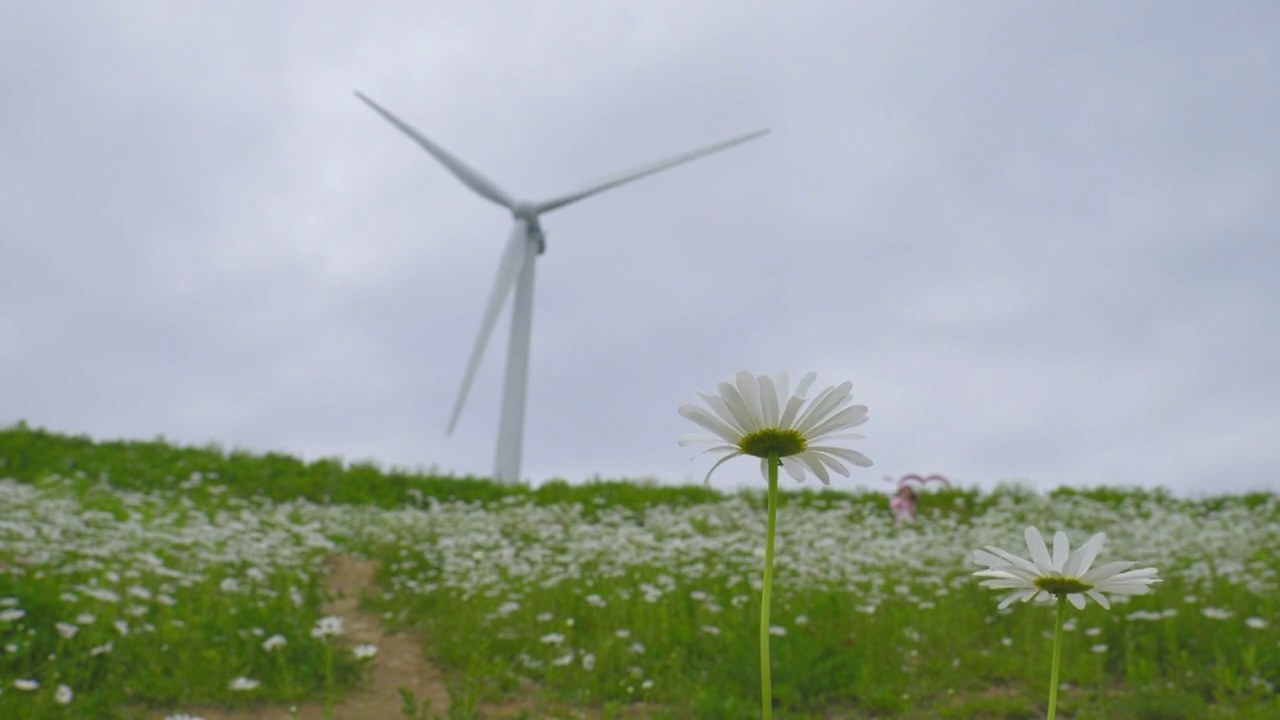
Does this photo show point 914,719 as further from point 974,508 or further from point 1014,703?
point 974,508

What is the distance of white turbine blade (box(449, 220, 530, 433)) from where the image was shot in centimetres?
1720

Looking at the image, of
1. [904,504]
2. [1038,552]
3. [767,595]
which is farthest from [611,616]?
[767,595]

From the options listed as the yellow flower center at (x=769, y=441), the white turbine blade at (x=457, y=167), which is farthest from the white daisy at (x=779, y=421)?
the white turbine blade at (x=457, y=167)

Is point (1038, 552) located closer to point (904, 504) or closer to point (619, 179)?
point (904, 504)

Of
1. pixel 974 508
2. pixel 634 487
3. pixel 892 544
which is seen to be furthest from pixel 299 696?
pixel 974 508

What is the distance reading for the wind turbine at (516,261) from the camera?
18.5 meters

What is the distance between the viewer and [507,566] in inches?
349

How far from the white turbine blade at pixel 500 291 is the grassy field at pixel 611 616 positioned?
5.32 metres

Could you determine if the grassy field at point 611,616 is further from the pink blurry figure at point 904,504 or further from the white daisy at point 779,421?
the white daisy at point 779,421

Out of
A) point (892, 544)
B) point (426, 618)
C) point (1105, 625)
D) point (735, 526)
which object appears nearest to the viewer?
point (1105, 625)

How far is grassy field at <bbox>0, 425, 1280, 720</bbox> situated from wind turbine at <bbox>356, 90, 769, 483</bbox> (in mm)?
6344

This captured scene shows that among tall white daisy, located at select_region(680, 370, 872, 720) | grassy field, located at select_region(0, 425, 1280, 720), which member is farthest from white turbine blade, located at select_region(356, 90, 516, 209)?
tall white daisy, located at select_region(680, 370, 872, 720)

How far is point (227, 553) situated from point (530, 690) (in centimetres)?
376

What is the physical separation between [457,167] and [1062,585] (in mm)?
18800
